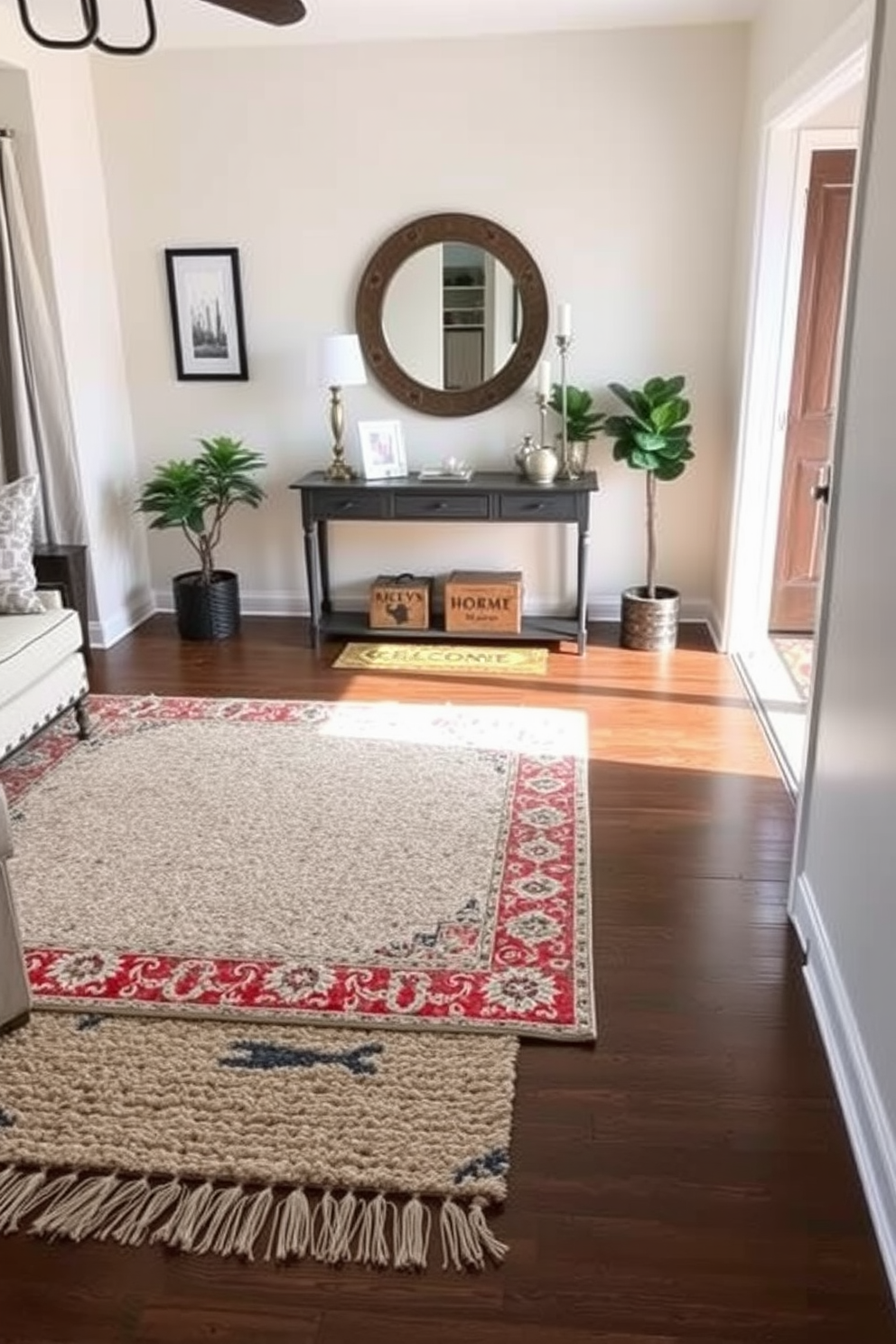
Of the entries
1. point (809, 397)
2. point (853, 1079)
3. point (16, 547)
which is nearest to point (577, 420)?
point (809, 397)

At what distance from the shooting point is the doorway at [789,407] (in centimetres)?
381

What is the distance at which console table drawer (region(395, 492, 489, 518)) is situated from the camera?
438cm

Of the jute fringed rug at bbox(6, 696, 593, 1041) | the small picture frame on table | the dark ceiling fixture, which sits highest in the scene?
the dark ceiling fixture

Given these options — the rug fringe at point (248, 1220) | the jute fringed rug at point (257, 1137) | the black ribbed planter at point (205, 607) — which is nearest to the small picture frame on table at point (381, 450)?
the black ribbed planter at point (205, 607)

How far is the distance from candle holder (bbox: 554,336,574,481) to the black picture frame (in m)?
1.46

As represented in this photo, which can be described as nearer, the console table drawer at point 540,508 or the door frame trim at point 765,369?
the door frame trim at point 765,369

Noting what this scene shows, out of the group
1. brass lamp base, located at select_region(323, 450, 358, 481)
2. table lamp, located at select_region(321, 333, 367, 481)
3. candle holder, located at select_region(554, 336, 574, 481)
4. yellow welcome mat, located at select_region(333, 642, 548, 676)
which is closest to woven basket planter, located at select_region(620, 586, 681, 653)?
yellow welcome mat, located at select_region(333, 642, 548, 676)

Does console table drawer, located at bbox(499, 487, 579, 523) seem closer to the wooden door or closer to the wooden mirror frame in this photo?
the wooden mirror frame

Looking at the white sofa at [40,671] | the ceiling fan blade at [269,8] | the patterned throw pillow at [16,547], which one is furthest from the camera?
the patterned throw pillow at [16,547]

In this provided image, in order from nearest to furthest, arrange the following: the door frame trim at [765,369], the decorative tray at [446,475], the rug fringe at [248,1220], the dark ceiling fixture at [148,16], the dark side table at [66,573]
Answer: the rug fringe at [248,1220], the dark ceiling fixture at [148,16], the door frame trim at [765,369], the dark side table at [66,573], the decorative tray at [446,475]

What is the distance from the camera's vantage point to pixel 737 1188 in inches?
70.3

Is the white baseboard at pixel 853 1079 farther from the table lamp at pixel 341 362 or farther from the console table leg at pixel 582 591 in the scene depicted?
the table lamp at pixel 341 362

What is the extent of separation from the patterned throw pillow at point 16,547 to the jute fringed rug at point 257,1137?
1.66 meters

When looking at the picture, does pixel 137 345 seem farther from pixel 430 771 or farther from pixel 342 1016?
pixel 342 1016
